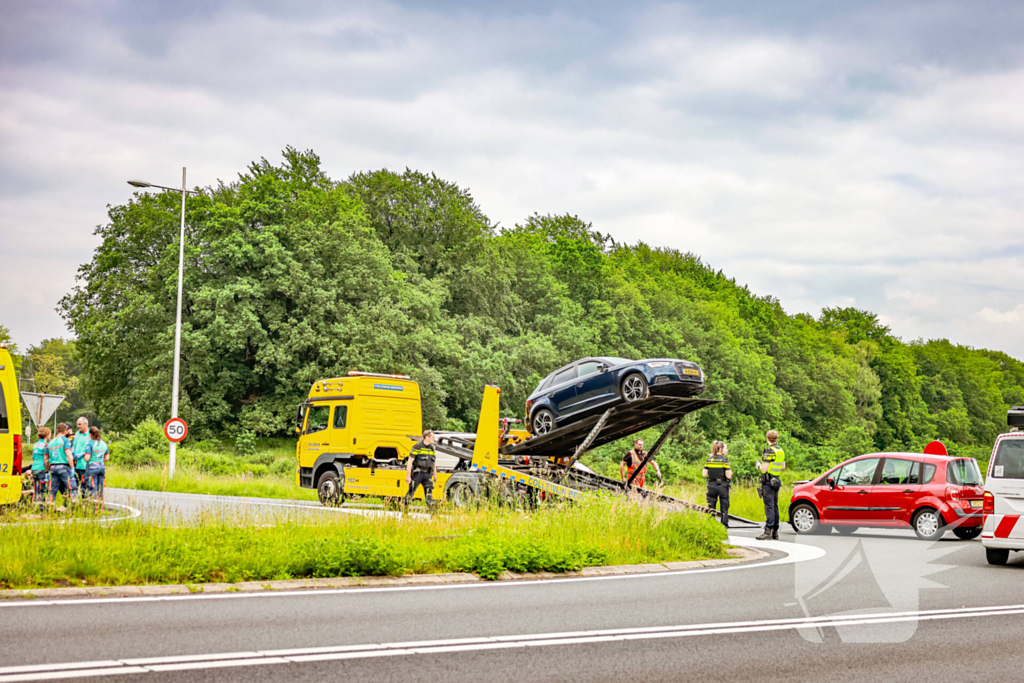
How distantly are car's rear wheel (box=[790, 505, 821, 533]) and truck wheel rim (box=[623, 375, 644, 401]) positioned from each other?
142 inches

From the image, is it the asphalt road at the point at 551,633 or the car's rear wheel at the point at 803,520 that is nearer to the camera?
the asphalt road at the point at 551,633

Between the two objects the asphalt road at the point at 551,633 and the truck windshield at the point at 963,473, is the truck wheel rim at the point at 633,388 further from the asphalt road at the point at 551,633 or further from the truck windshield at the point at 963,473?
the asphalt road at the point at 551,633

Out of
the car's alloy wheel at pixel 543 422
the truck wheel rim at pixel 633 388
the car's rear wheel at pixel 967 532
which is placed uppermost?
the truck wheel rim at pixel 633 388

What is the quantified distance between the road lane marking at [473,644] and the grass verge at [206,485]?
17.9 metres

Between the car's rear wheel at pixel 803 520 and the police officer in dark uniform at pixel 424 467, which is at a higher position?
the police officer in dark uniform at pixel 424 467

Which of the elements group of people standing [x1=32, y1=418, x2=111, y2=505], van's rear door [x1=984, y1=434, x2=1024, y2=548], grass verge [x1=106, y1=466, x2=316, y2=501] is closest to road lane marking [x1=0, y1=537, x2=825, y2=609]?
van's rear door [x1=984, y1=434, x2=1024, y2=548]

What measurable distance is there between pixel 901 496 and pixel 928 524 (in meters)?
0.61

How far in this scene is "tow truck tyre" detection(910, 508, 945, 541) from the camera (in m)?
15.9

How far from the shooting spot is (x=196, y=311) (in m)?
43.0

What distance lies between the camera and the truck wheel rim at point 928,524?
16.0 m

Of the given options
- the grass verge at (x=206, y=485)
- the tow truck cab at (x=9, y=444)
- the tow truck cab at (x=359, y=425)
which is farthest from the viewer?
the grass verge at (x=206, y=485)

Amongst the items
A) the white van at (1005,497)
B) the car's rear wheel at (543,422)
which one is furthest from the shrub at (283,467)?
the white van at (1005,497)

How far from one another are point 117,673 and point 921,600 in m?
7.42

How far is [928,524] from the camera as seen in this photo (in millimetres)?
16031
